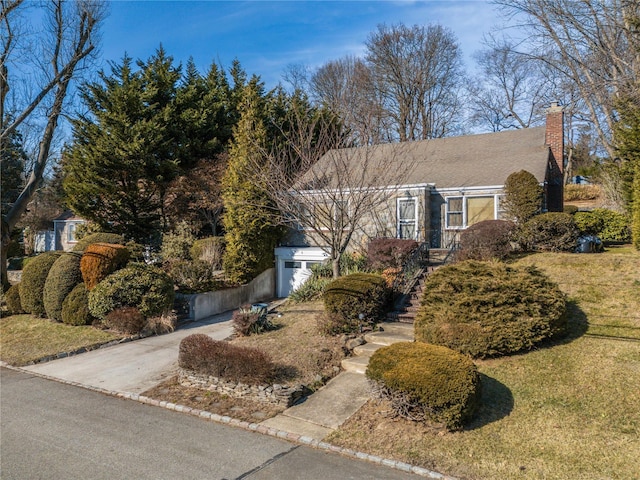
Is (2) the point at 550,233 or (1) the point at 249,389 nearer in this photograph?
(1) the point at 249,389

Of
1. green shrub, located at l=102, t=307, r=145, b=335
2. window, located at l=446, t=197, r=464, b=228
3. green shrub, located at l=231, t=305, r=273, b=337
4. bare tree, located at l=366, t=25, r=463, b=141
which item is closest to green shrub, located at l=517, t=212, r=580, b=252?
window, located at l=446, t=197, r=464, b=228

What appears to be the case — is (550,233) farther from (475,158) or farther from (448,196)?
(475,158)

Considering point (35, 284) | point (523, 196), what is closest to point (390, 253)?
point (523, 196)

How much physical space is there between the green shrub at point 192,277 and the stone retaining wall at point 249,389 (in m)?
7.34

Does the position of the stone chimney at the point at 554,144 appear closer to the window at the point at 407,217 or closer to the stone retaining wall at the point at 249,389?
the window at the point at 407,217

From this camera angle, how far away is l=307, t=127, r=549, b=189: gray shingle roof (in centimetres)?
1662

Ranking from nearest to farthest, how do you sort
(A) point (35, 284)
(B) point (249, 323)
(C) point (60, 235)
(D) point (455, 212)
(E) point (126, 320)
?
(B) point (249, 323) < (E) point (126, 320) < (A) point (35, 284) < (D) point (455, 212) < (C) point (60, 235)

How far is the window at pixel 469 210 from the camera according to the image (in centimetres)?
1640

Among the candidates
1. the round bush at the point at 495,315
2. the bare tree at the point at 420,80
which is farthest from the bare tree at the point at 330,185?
the bare tree at the point at 420,80

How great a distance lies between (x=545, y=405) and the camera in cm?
645

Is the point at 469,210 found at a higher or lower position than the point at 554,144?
lower

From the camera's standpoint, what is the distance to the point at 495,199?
1623cm

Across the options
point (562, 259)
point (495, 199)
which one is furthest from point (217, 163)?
point (562, 259)

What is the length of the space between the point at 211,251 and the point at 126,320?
6.16 m
